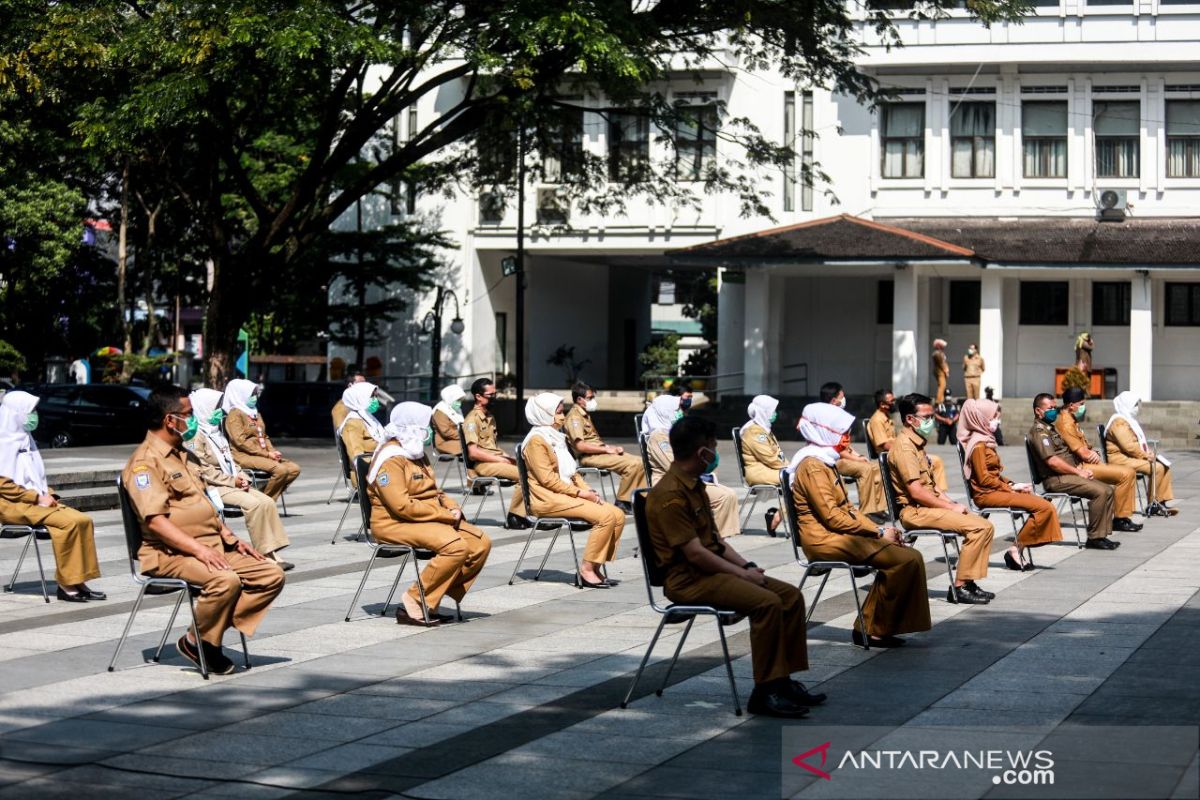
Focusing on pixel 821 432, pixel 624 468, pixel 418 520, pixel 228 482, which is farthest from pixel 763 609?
pixel 624 468

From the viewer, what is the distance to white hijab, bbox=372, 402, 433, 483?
10.9 m

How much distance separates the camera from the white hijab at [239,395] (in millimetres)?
16109

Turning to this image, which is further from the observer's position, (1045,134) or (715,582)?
(1045,134)

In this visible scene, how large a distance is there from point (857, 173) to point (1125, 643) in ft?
106

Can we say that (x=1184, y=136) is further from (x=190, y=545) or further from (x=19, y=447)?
(x=190, y=545)

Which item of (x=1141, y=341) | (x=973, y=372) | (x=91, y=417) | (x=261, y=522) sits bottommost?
(x=91, y=417)

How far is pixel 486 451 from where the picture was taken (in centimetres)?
1734

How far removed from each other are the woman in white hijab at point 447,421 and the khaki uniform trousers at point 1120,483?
7202 mm

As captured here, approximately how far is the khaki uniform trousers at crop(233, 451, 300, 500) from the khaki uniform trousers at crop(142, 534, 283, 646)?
23.6 ft

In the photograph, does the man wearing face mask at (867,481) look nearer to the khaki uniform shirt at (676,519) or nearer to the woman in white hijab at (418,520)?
the woman in white hijab at (418,520)

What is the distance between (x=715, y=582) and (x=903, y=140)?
1359 inches

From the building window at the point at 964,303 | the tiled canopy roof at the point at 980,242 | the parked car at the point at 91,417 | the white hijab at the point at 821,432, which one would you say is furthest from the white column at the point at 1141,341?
the white hijab at the point at 821,432

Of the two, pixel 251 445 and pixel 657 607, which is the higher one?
pixel 251 445

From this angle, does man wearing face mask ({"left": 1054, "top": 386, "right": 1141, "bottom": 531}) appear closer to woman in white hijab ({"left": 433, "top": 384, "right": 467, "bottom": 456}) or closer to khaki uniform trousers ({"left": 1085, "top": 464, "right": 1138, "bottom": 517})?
khaki uniform trousers ({"left": 1085, "top": 464, "right": 1138, "bottom": 517})
